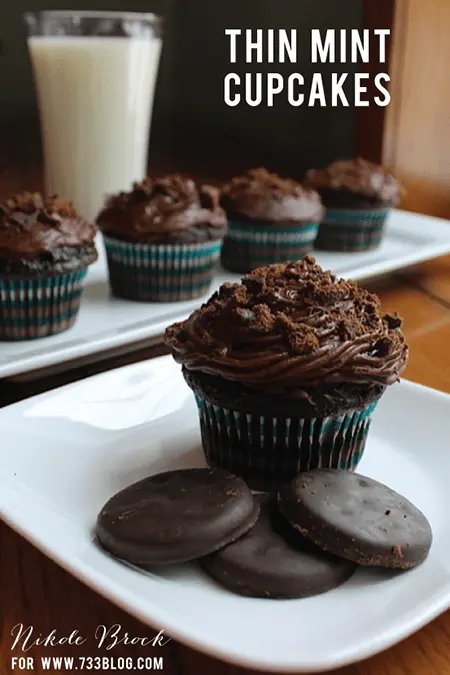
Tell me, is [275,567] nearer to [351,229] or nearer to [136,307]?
[136,307]

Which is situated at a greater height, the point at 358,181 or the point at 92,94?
the point at 92,94

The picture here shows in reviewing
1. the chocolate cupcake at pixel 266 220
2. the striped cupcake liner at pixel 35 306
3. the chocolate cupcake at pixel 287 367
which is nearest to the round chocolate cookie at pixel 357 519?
the chocolate cupcake at pixel 287 367

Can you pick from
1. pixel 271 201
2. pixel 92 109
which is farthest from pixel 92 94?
pixel 271 201

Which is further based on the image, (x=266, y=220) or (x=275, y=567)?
(x=266, y=220)

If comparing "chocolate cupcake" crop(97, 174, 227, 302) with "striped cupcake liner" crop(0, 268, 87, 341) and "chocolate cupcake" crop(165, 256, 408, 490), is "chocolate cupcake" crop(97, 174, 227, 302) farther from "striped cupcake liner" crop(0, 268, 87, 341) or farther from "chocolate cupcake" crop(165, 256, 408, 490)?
"chocolate cupcake" crop(165, 256, 408, 490)

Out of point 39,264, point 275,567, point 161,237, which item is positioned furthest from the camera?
point 161,237

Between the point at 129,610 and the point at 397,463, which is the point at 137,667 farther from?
the point at 397,463

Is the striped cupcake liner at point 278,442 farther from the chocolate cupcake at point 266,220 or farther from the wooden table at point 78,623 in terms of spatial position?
the chocolate cupcake at point 266,220
